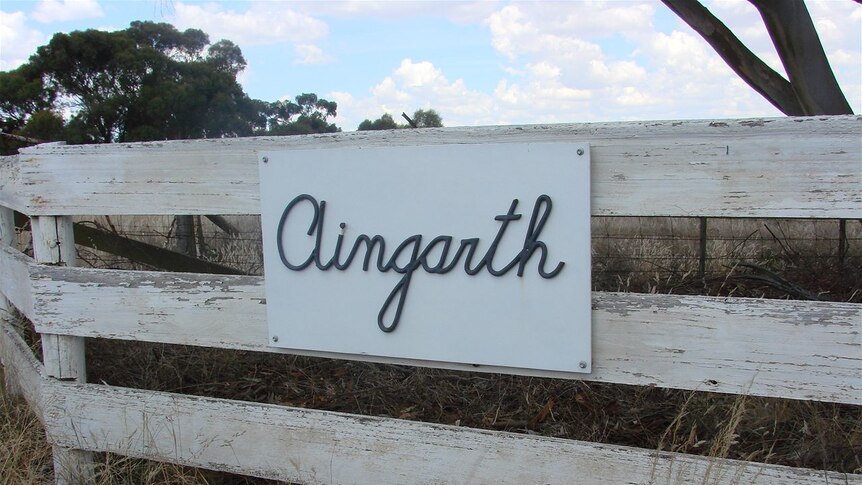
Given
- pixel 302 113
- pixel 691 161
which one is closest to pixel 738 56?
pixel 691 161

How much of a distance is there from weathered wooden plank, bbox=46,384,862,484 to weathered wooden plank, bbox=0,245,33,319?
0.50 meters

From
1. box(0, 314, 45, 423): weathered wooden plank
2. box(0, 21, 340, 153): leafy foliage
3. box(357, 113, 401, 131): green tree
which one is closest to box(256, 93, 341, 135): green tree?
box(0, 21, 340, 153): leafy foliage

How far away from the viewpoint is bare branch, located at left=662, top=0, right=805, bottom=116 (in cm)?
354

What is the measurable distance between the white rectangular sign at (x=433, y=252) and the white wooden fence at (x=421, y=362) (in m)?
0.07

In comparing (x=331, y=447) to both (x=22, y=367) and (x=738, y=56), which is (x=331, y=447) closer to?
(x=22, y=367)

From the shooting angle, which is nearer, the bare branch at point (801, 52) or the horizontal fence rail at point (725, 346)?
the horizontal fence rail at point (725, 346)

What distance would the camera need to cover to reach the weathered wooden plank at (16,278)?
114 inches

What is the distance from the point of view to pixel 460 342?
1954 millimetres

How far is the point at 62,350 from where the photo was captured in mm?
2654

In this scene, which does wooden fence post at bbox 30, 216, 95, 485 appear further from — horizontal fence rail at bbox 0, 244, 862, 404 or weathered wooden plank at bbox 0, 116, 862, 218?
horizontal fence rail at bbox 0, 244, 862, 404

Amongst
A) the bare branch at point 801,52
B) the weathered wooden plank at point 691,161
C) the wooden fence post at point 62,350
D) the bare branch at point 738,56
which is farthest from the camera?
the bare branch at point 738,56

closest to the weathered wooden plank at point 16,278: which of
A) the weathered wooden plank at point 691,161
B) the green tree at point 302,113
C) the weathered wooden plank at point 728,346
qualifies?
the weathered wooden plank at point 691,161

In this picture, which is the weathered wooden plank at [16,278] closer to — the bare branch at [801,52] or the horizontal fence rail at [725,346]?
the horizontal fence rail at [725,346]

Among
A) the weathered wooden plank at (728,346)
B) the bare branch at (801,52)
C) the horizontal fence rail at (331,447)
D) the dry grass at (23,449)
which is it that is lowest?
the dry grass at (23,449)
